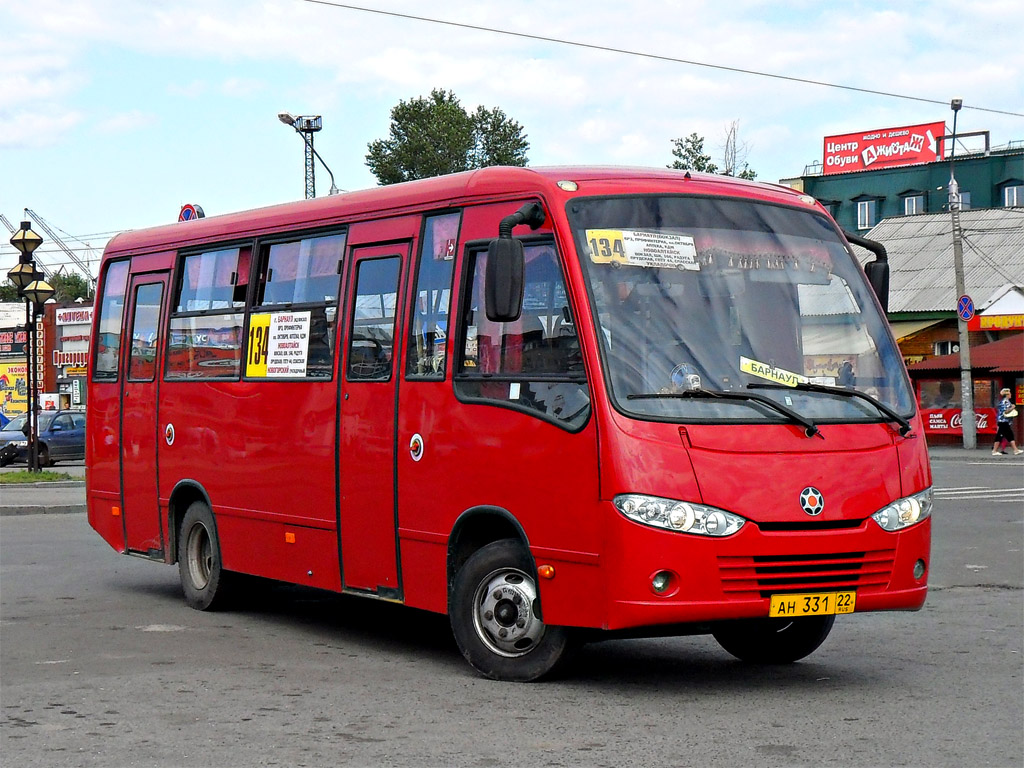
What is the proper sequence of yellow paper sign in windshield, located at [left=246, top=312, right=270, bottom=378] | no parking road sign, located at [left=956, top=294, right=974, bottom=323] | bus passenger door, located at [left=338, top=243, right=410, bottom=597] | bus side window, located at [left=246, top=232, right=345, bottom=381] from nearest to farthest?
bus passenger door, located at [left=338, top=243, right=410, bottom=597] → bus side window, located at [left=246, top=232, right=345, bottom=381] → yellow paper sign in windshield, located at [left=246, top=312, right=270, bottom=378] → no parking road sign, located at [left=956, top=294, right=974, bottom=323]

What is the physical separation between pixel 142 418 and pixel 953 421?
34889 mm

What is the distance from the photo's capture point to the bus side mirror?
7.88m

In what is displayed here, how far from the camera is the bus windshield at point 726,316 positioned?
794 centimetres

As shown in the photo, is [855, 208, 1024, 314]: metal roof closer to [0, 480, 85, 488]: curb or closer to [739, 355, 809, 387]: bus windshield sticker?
[0, 480, 85, 488]: curb

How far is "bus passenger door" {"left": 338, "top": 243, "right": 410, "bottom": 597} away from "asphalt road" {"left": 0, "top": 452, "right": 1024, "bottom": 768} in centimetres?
59

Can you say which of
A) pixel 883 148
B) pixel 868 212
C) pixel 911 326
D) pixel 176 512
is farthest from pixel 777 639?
pixel 883 148

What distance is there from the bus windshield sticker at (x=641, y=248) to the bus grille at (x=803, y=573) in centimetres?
166

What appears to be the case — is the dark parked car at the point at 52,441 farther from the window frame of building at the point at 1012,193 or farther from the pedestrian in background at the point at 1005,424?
the window frame of building at the point at 1012,193

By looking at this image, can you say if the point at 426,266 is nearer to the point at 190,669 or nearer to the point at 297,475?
the point at 297,475

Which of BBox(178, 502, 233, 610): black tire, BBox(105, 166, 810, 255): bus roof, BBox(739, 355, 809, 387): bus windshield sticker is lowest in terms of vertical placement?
BBox(178, 502, 233, 610): black tire

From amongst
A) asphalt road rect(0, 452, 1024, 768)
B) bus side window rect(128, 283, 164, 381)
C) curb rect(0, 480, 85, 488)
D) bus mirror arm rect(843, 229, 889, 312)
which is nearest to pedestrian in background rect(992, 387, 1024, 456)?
curb rect(0, 480, 85, 488)

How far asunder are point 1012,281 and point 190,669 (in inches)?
1865

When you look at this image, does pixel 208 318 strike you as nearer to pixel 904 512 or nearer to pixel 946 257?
pixel 904 512

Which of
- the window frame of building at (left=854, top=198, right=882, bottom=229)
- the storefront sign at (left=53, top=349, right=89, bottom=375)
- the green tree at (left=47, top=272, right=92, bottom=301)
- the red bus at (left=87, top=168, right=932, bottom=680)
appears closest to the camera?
the red bus at (left=87, top=168, right=932, bottom=680)
